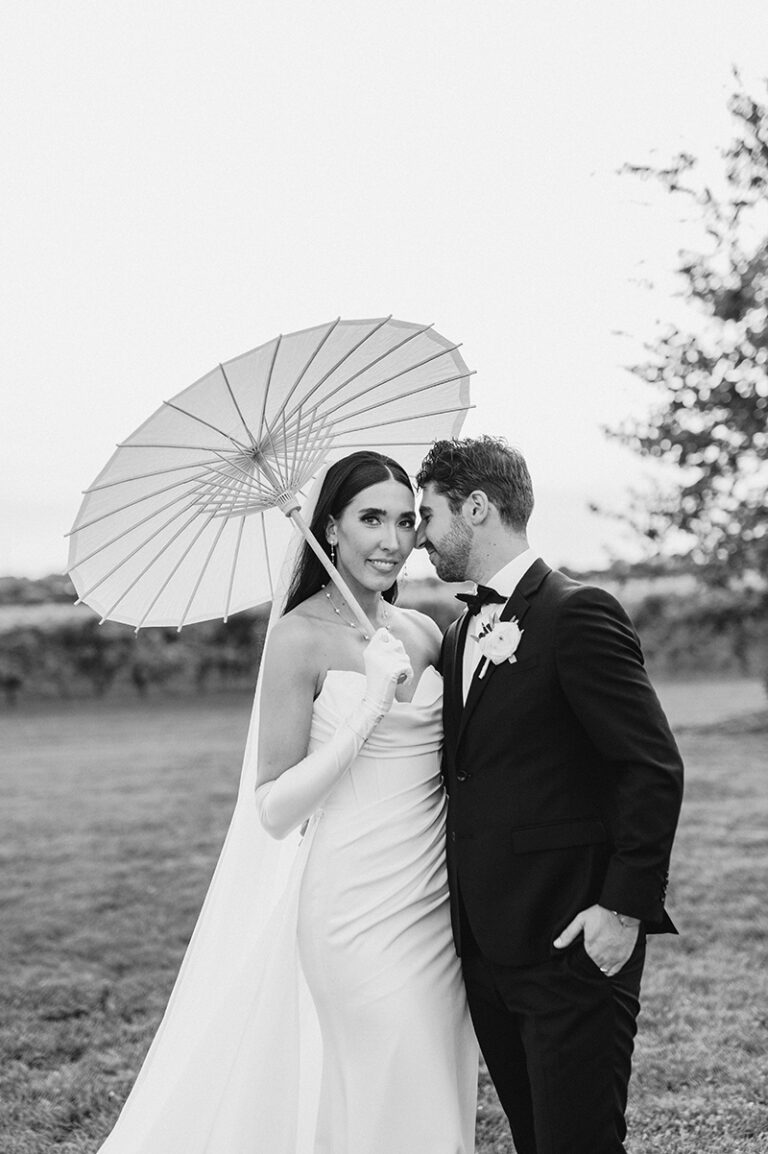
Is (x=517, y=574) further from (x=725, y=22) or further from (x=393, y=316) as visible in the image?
(x=725, y=22)

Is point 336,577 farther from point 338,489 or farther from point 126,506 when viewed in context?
point 126,506

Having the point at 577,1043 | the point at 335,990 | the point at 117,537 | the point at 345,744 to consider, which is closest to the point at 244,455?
the point at 117,537

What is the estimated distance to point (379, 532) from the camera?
11.7 ft

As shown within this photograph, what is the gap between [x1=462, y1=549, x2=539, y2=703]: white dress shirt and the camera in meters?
3.27

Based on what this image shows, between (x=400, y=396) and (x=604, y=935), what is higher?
(x=400, y=396)

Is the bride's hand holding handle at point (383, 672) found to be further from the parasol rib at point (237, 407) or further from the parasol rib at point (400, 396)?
the parasol rib at point (400, 396)

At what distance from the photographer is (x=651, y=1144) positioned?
454cm

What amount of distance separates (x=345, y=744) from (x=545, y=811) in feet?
1.86

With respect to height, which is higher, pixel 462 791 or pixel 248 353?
pixel 248 353

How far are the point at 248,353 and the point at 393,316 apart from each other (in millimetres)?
510

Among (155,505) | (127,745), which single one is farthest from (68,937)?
(127,745)

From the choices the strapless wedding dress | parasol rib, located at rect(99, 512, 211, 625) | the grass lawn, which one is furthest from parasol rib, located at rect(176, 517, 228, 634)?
the grass lawn

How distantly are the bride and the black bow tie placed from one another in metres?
0.23

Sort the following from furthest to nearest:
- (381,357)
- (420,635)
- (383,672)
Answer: (420,635)
(381,357)
(383,672)
